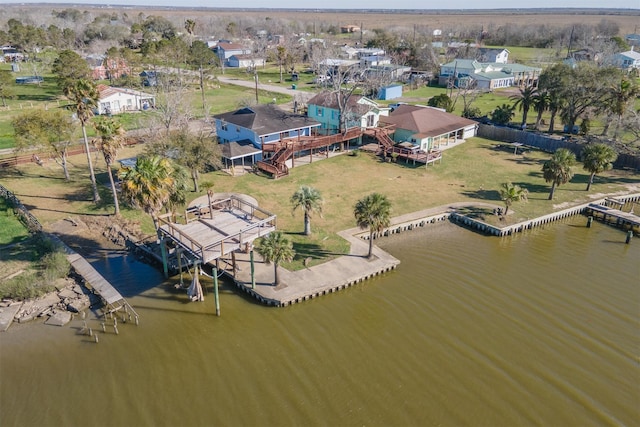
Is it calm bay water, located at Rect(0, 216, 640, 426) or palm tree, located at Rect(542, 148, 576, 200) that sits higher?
palm tree, located at Rect(542, 148, 576, 200)

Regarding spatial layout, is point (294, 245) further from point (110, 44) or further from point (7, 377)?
point (110, 44)

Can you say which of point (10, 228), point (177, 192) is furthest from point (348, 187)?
point (10, 228)

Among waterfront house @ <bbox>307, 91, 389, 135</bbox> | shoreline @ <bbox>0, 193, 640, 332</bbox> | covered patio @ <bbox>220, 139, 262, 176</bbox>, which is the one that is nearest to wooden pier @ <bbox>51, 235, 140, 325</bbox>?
shoreline @ <bbox>0, 193, 640, 332</bbox>

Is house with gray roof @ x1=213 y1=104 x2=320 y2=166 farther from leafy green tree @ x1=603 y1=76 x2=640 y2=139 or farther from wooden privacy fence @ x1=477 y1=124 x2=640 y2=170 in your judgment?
leafy green tree @ x1=603 y1=76 x2=640 y2=139

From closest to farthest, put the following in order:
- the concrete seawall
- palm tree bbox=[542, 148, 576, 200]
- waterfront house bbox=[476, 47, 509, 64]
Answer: the concrete seawall, palm tree bbox=[542, 148, 576, 200], waterfront house bbox=[476, 47, 509, 64]

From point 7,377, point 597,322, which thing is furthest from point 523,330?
point 7,377

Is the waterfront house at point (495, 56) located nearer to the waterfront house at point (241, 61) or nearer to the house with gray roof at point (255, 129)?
the waterfront house at point (241, 61)
